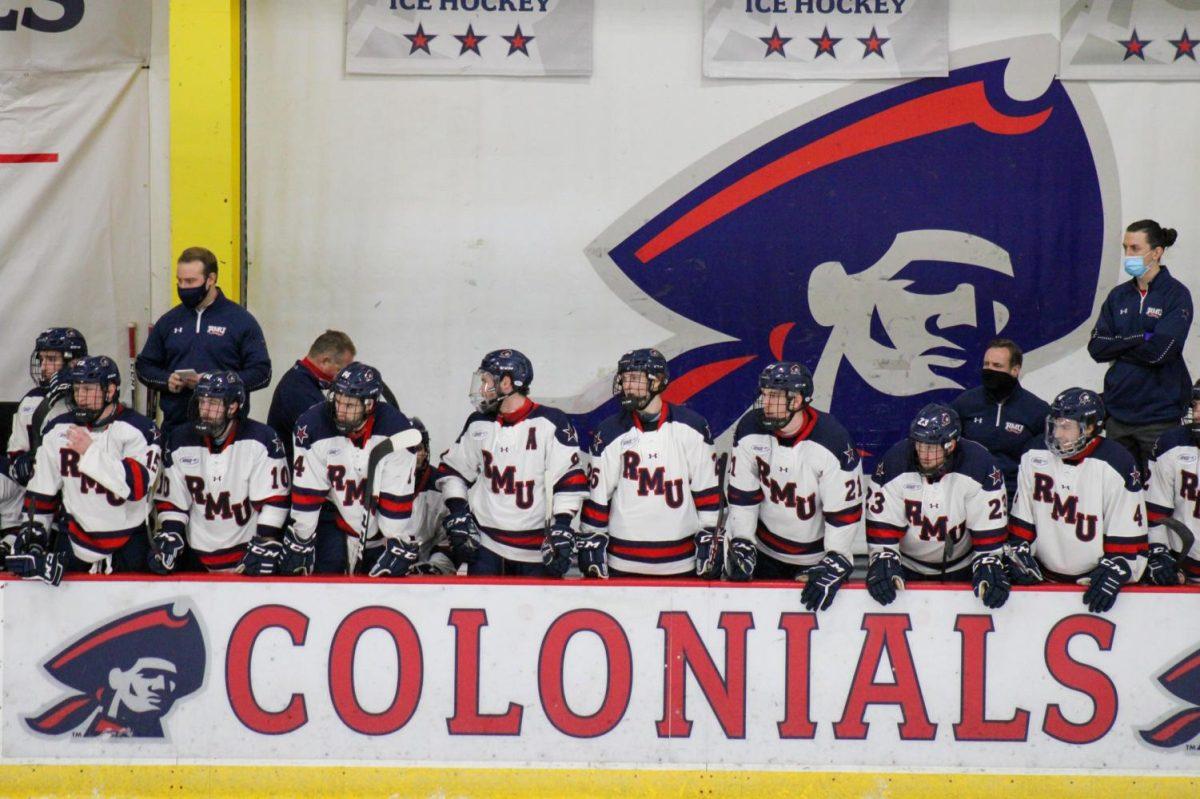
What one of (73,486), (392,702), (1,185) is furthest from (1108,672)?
(1,185)

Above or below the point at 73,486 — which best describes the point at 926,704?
below

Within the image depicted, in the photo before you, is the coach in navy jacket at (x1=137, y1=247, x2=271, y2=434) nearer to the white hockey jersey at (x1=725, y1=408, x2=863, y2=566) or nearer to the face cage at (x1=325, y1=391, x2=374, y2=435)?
the face cage at (x1=325, y1=391, x2=374, y2=435)

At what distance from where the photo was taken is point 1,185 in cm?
722

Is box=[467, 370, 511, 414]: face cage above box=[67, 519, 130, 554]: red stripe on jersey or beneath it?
above

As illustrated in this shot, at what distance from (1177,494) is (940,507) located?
94cm

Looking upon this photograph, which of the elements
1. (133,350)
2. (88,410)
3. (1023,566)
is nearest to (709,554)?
(1023,566)

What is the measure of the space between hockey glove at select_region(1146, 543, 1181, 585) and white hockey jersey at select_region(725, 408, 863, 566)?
1.05m

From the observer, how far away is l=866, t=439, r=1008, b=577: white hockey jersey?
492cm

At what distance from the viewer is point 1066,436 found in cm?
487

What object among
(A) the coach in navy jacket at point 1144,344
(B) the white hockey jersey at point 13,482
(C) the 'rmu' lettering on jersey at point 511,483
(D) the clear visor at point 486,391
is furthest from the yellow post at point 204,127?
(A) the coach in navy jacket at point 1144,344

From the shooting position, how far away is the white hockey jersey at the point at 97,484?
5078 mm

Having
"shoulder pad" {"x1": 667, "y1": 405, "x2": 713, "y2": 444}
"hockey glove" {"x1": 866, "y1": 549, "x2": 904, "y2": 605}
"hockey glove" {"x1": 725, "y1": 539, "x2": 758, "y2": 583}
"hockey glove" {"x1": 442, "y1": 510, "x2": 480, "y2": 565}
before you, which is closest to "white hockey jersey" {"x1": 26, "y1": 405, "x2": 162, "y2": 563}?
"hockey glove" {"x1": 442, "y1": 510, "x2": 480, "y2": 565}

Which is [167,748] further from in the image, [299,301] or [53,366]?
[299,301]

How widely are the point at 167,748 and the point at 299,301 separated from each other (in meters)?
3.24
